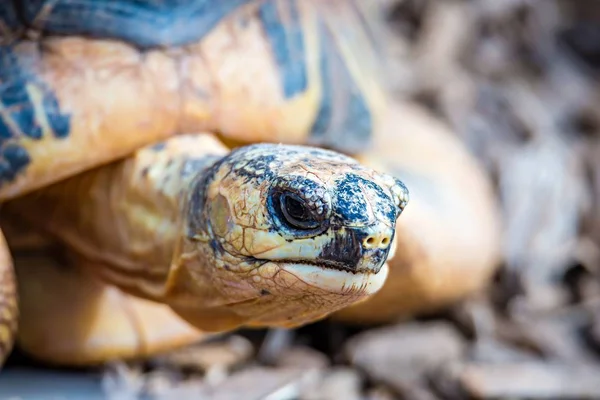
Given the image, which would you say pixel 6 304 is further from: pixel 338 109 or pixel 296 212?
pixel 338 109

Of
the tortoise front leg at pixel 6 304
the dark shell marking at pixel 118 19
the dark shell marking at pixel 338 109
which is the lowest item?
the tortoise front leg at pixel 6 304

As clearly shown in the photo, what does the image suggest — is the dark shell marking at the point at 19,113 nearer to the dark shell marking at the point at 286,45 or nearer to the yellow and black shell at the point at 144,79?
the yellow and black shell at the point at 144,79

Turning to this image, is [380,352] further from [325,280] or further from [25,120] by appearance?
[25,120]

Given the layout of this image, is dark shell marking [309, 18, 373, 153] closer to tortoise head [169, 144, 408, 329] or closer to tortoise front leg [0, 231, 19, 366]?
tortoise head [169, 144, 408, 329]

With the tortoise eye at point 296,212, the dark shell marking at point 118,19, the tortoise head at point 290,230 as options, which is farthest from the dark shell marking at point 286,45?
the tortoise eye at point 296,212

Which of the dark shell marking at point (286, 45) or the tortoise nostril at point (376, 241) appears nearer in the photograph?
the tortoise nostril at point (376, 241)

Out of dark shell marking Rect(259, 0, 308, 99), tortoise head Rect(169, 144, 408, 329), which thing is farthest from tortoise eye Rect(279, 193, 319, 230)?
dark shell marking Rect(259, 0, 308, 99)

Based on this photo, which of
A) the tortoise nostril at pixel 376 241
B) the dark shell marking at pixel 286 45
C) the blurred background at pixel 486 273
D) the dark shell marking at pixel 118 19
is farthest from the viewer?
the blurred background at pixel 486 273
